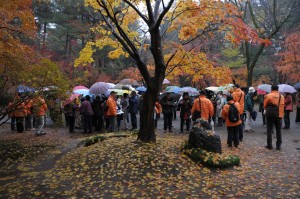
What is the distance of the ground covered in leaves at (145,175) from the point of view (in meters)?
5.51

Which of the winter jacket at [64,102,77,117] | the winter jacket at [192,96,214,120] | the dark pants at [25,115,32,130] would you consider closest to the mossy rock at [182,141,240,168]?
the winter jacket at [192,96,214,120]

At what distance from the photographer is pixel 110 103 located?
38.8 feet

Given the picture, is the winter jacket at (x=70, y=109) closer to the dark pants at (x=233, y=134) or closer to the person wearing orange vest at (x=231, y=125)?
the person wearing orange vest at (x=231, y=125)

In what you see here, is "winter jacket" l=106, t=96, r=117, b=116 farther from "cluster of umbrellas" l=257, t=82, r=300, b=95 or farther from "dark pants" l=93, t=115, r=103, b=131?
"cluster of umbrellas" l=257, t=82, r=300, b=95

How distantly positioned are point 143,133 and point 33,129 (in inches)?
329

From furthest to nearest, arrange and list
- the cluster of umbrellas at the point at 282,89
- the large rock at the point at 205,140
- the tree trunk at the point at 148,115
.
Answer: the cluster of umbrellas at the point at 282,89, the tree trunk at the point at 148,115, the large rock at the point at 205,140

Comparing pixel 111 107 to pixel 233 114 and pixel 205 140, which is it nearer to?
pixel 233 114

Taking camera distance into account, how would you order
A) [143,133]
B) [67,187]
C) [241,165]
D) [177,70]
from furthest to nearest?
[177,70]
[143,133]
[241,165]
[67,187]

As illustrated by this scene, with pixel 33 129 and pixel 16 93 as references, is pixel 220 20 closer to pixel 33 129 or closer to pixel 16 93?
pixel 16 93

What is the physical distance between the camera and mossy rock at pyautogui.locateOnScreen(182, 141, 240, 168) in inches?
270

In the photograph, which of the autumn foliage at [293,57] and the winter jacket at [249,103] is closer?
the winter jacket at [249,103]

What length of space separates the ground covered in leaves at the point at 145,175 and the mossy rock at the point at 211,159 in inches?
5.8

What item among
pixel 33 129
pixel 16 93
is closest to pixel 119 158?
pixel 16 93

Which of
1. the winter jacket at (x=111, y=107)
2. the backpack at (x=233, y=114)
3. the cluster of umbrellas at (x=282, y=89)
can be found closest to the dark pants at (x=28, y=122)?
the winter jacket at (x=111, y=107)
